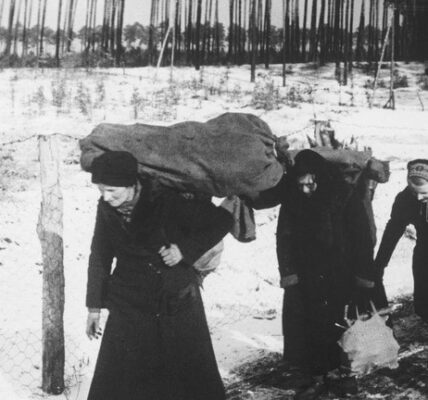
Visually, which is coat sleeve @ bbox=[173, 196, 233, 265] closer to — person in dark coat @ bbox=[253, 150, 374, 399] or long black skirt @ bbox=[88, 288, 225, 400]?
long black skirt @ bbox=[88, 288, 225, 400]

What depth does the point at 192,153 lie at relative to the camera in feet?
7.82

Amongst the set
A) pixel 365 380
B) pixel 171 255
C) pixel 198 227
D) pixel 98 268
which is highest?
pixel 198 227

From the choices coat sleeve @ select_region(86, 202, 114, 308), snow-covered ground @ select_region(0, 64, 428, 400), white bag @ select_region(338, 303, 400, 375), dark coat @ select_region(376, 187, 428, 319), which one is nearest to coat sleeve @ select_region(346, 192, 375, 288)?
white bag @ select_region(338, 303, 400, 375)

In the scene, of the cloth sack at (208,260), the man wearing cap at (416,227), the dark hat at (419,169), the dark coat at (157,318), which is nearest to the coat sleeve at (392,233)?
the man wearing cap at (416,227)

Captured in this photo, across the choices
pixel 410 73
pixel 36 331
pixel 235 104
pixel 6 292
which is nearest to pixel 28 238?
pixel 6 292

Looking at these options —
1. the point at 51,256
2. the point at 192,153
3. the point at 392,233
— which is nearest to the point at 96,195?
the point at 51,256

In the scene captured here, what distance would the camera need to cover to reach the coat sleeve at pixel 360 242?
361cm

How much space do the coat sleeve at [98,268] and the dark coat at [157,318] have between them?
56mm

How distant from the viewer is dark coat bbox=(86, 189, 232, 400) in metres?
2.49

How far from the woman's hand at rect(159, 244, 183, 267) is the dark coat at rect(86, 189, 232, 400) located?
0.03 m

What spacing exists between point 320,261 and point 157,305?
1.45 m

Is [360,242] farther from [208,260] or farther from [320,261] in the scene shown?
[208,260]

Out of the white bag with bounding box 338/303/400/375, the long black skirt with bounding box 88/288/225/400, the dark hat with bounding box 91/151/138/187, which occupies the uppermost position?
the dark hat with bounding box 91/151/138/187

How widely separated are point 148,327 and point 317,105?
37.3 ft
